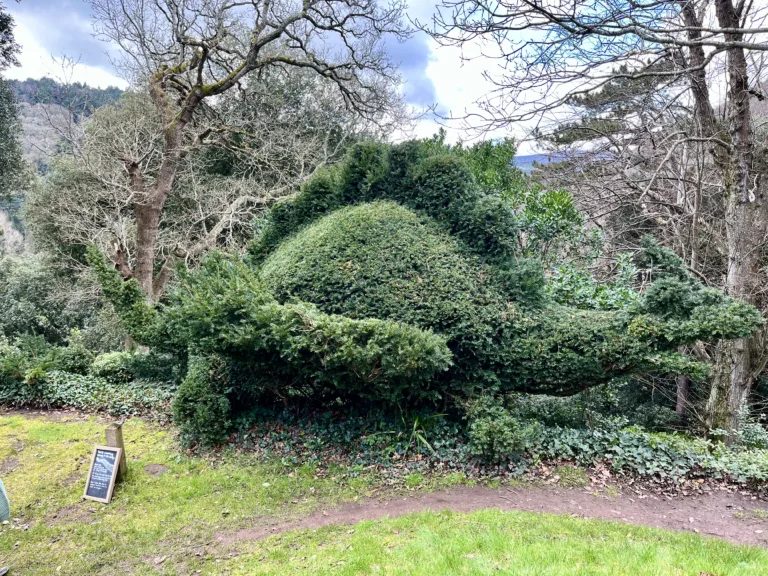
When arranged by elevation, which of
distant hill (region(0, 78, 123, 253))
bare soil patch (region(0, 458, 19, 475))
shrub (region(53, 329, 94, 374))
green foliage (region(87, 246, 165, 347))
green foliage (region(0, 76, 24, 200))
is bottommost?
bare soil patch (region(0, 458, 19, 475))

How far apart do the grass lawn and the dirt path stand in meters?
0.20

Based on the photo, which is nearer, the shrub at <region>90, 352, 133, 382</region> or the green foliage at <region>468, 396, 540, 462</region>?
the green foliage at <region>468, 396, 540, 462</region>

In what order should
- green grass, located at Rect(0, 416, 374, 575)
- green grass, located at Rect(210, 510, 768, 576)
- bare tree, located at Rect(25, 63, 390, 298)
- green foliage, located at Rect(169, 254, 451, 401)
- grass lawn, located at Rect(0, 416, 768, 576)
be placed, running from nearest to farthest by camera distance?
green grass, located at Rect(210, 510, 768, 576) < grass lawn, located at Rect(0, 416, 768, 576) < green grass, located at Rect(0, 416, 374, 575) < green foliage, located at Rect(169, 254, 451, 401) < bare tree, located at Rect(25, 63, 390, 298)

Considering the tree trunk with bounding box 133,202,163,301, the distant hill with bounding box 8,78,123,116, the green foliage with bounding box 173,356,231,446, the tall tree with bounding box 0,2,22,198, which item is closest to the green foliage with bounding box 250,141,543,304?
the green foliage with bounding box 173,356,231,446

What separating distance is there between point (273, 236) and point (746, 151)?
744cm

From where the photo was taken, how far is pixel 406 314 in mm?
5199

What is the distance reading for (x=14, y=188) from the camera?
12.0m

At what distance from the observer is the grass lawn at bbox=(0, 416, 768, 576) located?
129 inches

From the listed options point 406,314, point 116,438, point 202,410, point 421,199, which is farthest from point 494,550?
point 116,438

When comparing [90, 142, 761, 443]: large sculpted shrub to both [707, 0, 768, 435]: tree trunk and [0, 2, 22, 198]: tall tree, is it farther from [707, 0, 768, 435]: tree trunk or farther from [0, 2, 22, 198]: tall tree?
[0, 2, 22, 198]: tall tree

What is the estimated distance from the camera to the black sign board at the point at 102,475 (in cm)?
485

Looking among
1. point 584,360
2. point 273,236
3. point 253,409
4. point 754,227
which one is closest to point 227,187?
point 273,236

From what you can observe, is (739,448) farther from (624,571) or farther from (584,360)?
(624,571)

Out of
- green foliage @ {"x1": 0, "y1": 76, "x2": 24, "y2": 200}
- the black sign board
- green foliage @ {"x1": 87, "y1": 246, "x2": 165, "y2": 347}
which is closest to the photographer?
the black sign board
